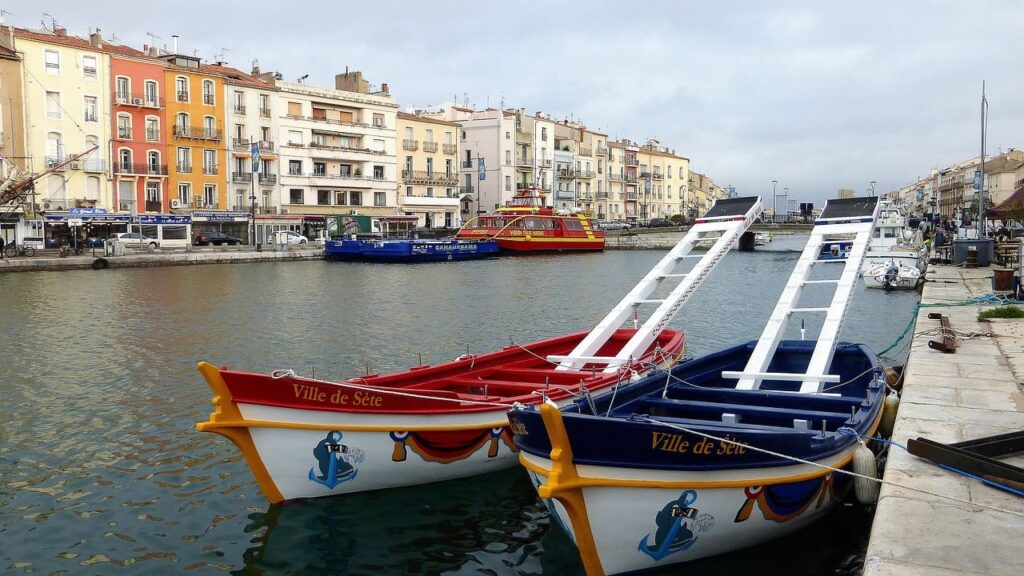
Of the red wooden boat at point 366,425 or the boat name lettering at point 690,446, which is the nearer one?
the boat name lettering at point 690,446

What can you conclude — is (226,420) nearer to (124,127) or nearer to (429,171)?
(124,127)

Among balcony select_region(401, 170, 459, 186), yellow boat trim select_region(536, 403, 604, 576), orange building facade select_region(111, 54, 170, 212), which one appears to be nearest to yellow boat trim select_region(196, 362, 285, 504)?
yellow boat trim select_region(536, 403, 604, 576)

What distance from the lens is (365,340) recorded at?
877 inches

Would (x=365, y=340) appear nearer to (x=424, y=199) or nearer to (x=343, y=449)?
(x=343, y=449)

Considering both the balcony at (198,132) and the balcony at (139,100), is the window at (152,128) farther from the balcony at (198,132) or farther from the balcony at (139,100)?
the balcony at (198,132)

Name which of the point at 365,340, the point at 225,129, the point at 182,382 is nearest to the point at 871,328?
the point at 365,340

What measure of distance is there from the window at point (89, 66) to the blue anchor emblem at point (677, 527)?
6210 cm

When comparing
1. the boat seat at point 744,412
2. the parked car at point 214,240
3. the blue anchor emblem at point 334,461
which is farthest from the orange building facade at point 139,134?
the boat seat at point 744,412

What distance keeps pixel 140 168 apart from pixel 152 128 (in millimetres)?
3483

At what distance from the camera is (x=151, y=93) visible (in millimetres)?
61406

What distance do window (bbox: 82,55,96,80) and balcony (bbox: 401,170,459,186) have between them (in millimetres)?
29746

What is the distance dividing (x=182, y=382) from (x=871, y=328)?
64.1 ft

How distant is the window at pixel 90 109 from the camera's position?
57562mm

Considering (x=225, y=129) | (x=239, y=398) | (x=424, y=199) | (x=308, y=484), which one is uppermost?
(x=225, y=129)
